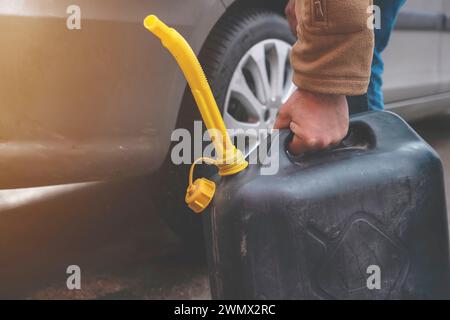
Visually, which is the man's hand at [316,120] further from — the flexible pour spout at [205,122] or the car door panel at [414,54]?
the car door panel at [414,54]

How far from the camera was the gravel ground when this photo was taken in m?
1.93

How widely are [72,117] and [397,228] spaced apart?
0.85 meters

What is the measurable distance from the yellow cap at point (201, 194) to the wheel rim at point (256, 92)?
0.86 meters

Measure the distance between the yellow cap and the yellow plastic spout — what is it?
1.3 inches

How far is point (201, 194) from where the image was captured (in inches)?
42.5

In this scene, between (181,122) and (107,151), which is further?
(181,122)

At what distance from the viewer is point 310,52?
1086 mm

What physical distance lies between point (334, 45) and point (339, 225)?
12.2 inches

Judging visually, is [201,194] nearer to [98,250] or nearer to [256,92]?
[256,92]

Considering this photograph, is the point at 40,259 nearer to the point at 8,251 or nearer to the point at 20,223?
the point at 8,251

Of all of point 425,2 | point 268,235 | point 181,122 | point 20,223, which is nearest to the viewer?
point 268,235

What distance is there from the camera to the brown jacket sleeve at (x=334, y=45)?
1027mm

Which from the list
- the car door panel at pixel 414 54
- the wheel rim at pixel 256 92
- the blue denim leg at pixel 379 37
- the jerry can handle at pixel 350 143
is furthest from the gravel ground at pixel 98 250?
the jerry can handle at pixel 350 143

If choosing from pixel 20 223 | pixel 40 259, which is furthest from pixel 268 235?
pixel 20 223
